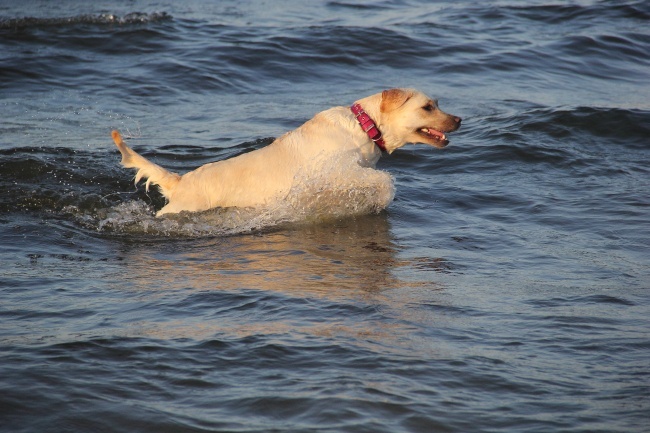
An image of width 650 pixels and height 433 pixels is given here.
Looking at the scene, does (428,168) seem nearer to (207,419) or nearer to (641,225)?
(641,225)

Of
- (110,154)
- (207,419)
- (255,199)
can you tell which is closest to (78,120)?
(110,154)

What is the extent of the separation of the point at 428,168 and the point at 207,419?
22.1ft

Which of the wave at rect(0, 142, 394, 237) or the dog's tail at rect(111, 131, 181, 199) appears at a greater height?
the dog's tail at rect(111, 131, 181, 199)

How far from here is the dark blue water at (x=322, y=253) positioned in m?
4.60

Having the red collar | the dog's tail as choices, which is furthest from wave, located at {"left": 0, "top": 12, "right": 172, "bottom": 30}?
the red collar

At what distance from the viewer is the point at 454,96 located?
13695 mm

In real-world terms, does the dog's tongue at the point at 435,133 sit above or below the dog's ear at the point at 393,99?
below

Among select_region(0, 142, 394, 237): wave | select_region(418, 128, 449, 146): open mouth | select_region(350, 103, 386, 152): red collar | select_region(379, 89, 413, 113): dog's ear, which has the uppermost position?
select_region(379, 89, 413, 113): dog's ear

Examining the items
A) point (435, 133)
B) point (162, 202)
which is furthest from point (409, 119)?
point (162, 202)

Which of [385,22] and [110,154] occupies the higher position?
[385,22]

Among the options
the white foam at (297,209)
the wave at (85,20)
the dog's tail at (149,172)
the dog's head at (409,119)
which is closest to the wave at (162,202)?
the white foam at (297,209)

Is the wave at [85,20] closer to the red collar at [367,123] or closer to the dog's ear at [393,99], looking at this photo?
the red collar at [367,123]

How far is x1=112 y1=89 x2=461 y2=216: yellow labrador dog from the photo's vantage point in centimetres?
800

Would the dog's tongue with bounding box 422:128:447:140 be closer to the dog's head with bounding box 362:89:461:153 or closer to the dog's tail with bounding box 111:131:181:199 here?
the dog's head with bounding box 362:89:461:153
